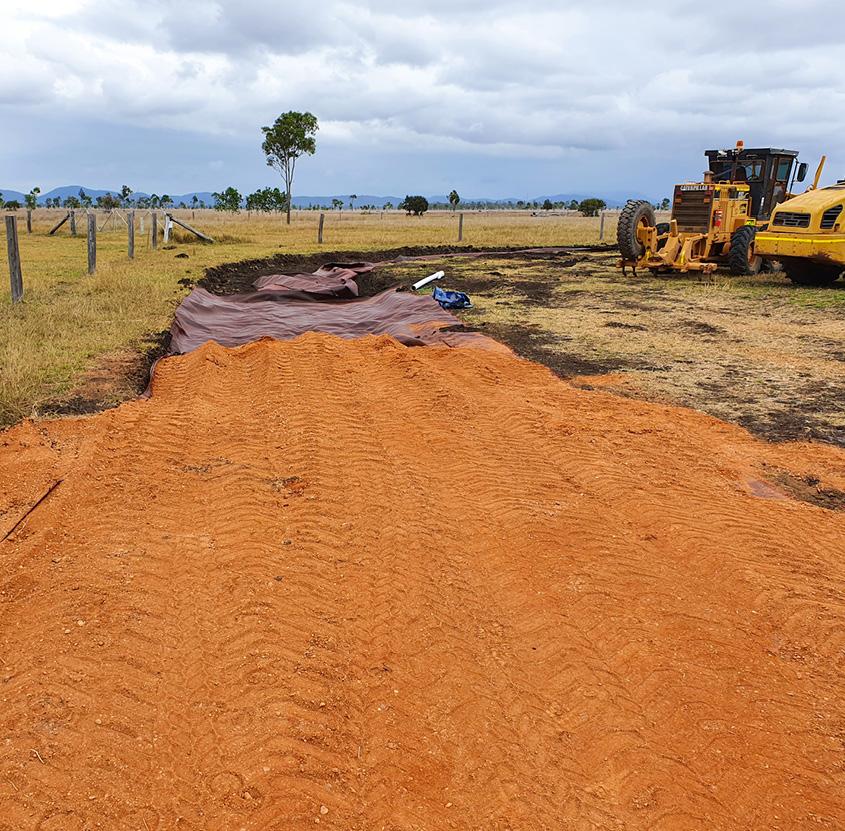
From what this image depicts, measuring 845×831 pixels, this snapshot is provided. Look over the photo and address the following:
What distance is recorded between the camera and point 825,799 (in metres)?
2.75

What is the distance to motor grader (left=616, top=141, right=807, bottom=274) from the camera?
16453 millimetres

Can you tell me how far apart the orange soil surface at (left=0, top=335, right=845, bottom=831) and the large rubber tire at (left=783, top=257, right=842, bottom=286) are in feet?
36.2

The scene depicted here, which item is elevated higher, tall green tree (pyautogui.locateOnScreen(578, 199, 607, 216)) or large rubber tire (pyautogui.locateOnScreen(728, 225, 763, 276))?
tall green tree (pyautogui.locateOnScreen(578, 199, 607, 216))

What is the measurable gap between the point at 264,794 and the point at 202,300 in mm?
11666

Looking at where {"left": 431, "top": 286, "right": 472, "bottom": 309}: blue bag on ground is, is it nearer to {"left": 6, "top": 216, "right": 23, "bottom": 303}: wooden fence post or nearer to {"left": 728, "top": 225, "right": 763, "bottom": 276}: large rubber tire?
{"left": 6, "top": 216, "right": 23, "bottom": 303}: wooden fence post

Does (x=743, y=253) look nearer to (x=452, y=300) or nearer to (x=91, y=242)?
(x=452, y=300)

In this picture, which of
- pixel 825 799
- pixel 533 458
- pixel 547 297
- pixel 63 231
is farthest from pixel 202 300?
pixel 63 231

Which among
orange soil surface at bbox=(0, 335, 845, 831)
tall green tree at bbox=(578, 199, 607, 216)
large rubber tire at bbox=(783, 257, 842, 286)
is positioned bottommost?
orange soil surface at bbox=(0, 335, 845, 831)

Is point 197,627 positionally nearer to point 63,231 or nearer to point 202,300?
point 202,300

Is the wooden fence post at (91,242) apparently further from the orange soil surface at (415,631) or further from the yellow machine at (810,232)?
the yellow machine at (810,232)

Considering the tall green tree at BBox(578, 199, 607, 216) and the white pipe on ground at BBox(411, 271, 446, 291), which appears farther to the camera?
the tall green tree at BBox(578, 199, 607, 216)

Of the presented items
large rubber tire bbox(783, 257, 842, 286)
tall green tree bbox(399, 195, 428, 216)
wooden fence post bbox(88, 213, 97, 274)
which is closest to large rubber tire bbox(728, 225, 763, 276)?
large rubber tire bbox(783, 257, 842, 286)

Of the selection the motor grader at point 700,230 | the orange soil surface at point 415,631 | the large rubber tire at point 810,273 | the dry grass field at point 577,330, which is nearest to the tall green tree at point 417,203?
the dry grass field at point 577,330

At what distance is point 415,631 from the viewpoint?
3.69 meters
